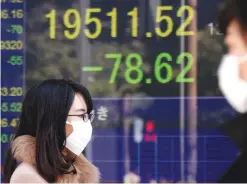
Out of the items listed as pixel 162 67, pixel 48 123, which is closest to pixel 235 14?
pixel 48 123

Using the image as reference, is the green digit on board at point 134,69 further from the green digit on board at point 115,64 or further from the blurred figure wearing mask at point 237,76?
the blurred figure wearing mask at point 237,76

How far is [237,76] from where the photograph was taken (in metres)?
1.98

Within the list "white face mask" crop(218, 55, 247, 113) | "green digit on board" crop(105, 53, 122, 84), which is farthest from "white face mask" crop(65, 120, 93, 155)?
"white face mask" crop(218, 55, 247, 113)

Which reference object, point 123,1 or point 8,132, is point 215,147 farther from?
point 8,132

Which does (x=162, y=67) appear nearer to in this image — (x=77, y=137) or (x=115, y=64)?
(x=115, y=64)

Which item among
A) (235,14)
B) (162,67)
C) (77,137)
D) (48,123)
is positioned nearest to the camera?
(235,14)

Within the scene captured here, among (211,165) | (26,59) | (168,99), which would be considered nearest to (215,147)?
(211,165)

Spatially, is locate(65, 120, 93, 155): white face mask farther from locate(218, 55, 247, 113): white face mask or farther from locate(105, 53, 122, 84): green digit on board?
locate(218, 55, 247, 113): white face mask

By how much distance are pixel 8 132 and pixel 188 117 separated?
0.96 meters

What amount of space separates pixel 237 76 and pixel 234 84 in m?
0.04

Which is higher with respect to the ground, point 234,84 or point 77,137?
point 234,84

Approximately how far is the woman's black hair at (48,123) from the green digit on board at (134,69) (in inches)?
22.7

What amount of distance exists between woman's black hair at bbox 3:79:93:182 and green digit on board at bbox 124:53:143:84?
577 mm

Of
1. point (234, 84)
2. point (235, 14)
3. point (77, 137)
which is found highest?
point (235, 14)
